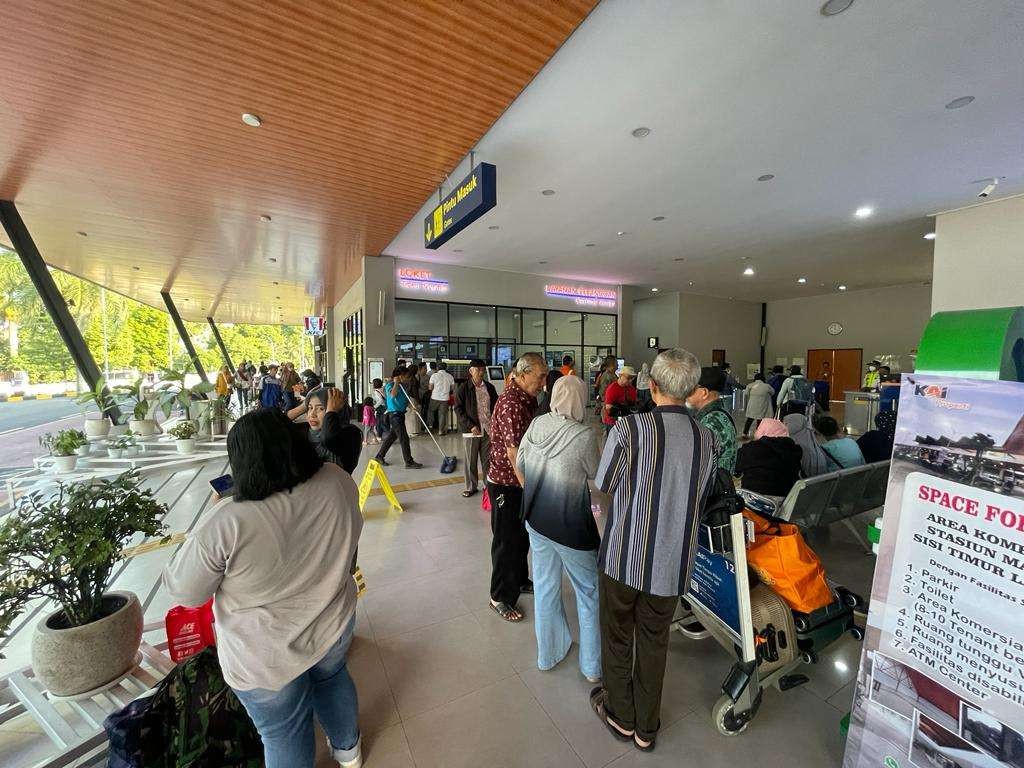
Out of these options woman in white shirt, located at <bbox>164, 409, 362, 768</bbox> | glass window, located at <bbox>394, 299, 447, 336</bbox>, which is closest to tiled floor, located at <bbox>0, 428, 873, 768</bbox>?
woman in white shirt, located at <bbox>164, 409, 362, 768</bbox>

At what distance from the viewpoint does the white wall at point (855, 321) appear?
13.4 metres

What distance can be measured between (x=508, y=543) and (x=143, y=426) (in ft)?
29.5

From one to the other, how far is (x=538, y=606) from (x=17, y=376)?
857 cm

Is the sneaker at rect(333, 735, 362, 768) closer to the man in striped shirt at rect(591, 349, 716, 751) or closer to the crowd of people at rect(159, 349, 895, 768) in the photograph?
the crowd of people at rect(159, 349, 895, 768)

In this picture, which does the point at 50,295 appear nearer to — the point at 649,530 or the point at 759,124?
the point at 649,530

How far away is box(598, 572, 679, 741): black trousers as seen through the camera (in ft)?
5.61

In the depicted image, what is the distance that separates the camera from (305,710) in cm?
150

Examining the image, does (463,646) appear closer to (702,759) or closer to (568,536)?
(568,536)

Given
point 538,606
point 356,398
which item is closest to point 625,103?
point 538,606

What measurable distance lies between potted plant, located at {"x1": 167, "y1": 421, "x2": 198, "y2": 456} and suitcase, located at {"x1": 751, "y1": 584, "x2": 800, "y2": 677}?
866 centimetres

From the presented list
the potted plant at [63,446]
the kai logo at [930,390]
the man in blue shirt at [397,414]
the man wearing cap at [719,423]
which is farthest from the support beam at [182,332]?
the kai logo at [930,390]

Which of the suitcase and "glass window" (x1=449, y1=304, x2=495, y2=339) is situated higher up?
"glass window" (x1=449, y1=304, x2=495, y2=339)

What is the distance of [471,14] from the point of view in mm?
2666

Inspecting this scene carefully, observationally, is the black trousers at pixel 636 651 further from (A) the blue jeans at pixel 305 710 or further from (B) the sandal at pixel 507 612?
(A) the blue jeans at pixel 305 710
